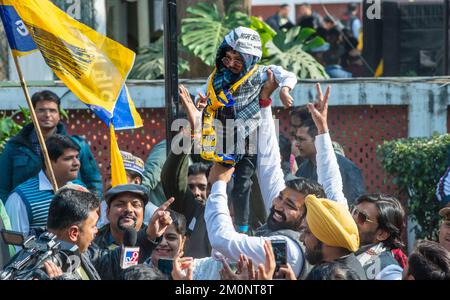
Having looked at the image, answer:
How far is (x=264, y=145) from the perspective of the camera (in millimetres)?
8125

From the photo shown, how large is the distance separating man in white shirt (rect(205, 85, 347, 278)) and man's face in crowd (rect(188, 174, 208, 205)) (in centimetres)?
90

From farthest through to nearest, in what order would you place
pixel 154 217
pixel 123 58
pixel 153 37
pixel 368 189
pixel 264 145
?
pixel 153 37, pixel 368 189, pixel 123 58, pixel 264 145, pixel 154 217

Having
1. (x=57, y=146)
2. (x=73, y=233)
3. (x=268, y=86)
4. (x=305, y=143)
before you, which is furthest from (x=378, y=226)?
(x=57, y=146)

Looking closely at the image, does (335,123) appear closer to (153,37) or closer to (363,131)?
(363,131)

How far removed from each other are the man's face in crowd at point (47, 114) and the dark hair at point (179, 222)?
2125 millimetres

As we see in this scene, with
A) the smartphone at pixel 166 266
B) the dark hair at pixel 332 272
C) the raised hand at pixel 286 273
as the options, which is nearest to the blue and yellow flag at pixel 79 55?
the smartphone at pixel 166 266

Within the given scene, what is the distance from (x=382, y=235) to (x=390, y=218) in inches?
4.4

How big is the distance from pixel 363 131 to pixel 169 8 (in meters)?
3.03

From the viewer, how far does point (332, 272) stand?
639 centimetres

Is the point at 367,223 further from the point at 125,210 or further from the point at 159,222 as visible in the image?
the point at 125,210

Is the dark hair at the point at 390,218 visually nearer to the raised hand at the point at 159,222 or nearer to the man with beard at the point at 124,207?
the raised hand at the point at 159,222
